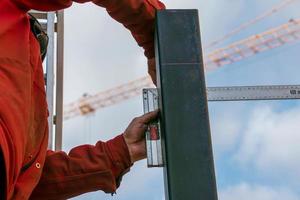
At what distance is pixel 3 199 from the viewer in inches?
52.6

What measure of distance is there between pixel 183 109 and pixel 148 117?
304mm

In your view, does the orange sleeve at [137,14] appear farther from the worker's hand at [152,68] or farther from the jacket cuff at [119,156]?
the jacket cuff at [119,156]

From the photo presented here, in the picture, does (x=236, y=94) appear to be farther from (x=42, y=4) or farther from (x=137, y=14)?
(x=42, y=4)

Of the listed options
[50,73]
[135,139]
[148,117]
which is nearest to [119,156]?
[135,139]

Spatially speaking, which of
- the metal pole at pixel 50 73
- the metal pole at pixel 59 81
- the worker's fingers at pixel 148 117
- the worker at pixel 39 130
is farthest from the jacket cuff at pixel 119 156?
the metal pole at pixel 59 81

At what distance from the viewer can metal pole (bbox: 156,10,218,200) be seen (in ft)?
4.59

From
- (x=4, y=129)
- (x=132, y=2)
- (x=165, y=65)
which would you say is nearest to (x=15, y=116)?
(x=4, y=129)

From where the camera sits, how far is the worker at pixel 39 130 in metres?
1.36

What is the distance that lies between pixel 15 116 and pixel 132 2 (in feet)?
2.13

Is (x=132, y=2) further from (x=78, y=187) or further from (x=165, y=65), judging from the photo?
(x=78, y=187)

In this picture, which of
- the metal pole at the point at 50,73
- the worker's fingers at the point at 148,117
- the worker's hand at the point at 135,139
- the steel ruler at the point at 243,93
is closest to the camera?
the worker's fingers at the point at 148,117

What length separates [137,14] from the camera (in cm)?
177

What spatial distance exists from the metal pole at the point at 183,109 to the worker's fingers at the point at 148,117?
0.19m

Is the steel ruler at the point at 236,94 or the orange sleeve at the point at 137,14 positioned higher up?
the orange sleeve at the point at 137,14
